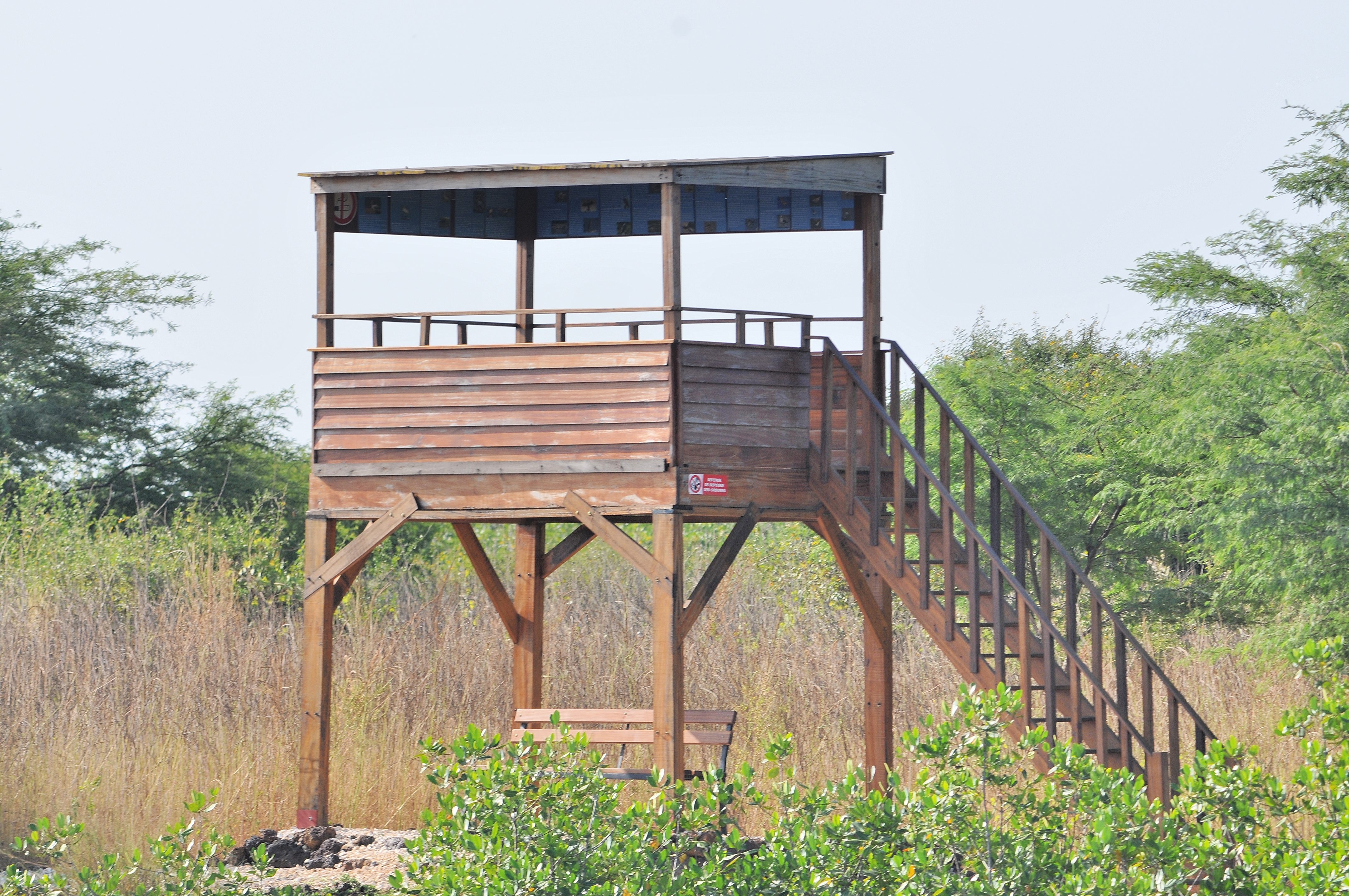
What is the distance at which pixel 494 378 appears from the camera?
37.2 feet

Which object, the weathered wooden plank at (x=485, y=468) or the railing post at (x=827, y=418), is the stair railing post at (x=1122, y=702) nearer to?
the railing post at (x=827, y=418)

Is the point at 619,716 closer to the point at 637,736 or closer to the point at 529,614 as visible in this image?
the point at 637,736

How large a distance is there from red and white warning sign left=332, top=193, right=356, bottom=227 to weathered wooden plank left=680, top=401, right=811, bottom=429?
364 cm

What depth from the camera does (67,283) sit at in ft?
99.7

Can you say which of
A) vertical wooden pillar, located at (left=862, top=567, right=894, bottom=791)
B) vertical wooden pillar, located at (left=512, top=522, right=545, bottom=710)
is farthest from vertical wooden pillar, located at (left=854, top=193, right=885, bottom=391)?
vertical wooden pillar, located at (left=512, top=522, right=545, bottom=710)

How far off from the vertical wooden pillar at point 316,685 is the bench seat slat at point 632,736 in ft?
5.08

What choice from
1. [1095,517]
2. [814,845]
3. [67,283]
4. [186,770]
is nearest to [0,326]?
[67,283]

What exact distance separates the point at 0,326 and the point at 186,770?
1928 cm

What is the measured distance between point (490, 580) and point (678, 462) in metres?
3.09

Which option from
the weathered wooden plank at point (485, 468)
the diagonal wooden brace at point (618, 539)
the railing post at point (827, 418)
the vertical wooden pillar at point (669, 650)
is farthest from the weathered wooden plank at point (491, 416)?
the railing post at point (827, 418)

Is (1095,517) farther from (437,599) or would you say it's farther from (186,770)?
(186,770)

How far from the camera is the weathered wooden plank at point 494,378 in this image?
10984mm

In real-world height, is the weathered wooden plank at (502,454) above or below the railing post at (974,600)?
above

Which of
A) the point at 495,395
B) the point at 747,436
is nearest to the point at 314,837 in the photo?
the point at 495,395
